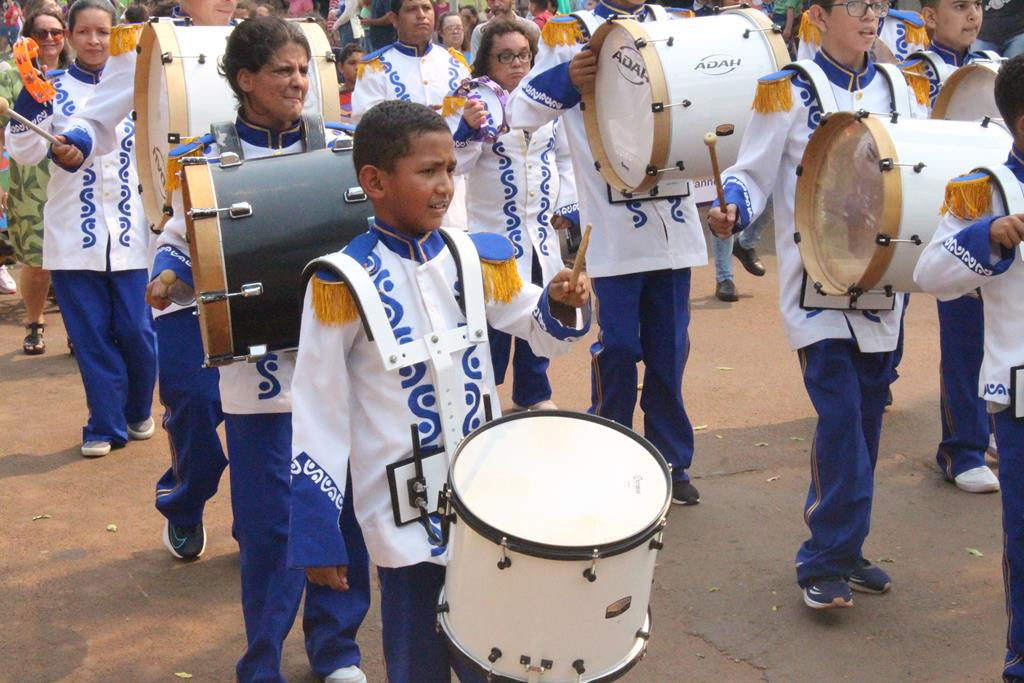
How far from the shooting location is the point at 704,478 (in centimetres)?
585

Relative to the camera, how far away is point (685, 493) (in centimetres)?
555

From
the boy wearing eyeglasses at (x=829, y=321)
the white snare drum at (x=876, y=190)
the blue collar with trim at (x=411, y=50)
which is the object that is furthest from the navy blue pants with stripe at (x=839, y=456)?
the blue collar with trim at (x=411, y=50)

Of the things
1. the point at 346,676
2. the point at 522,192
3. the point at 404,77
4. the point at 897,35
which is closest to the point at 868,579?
the point at 346,676

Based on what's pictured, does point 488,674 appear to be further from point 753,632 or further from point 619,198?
point 619,198

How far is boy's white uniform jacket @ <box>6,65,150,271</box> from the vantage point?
6480mm

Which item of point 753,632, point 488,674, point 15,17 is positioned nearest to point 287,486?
point 488,674

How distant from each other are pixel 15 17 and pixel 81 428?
6152mm

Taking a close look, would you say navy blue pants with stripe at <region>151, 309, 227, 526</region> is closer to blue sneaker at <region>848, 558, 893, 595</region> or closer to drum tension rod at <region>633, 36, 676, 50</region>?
drum tension rod at <region>633, 36, 676, 50</region>

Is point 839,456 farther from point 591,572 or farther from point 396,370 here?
point 591,572

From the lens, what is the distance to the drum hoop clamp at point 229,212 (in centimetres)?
354

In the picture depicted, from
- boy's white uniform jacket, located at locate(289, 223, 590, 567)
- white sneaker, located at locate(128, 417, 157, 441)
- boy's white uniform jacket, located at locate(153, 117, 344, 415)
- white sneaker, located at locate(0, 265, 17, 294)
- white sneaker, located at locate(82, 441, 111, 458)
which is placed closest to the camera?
boy's white uniform jacket, located at locate(289, 223, 590, 567)

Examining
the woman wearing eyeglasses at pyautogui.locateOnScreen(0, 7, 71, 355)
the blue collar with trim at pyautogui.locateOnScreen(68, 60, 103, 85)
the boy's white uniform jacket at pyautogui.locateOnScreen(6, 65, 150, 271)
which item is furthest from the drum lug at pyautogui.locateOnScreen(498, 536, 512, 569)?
the woman wearing eyeglasses at pyautogui.locateOnScreen(0, 7, 71, 355)

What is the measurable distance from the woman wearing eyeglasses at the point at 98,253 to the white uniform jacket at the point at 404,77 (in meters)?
1.45

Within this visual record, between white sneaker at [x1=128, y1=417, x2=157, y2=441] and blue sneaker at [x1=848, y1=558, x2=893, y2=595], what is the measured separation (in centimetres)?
366
